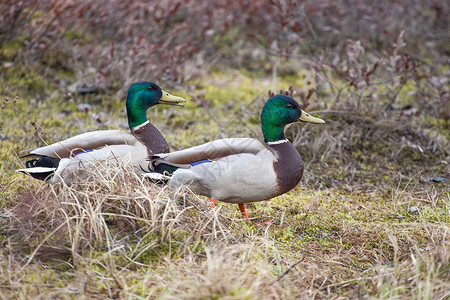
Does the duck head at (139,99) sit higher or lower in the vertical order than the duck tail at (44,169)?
higher

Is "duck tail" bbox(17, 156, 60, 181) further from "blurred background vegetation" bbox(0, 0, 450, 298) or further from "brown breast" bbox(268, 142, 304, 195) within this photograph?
"brown breast" bbox(268, 142, 304, 195)

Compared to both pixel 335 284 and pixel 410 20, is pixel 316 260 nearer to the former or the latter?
pixel 335 284

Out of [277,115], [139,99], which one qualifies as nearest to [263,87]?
[139,99]

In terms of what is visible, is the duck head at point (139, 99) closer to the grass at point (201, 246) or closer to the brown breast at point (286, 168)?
the grass at point (201, 246)

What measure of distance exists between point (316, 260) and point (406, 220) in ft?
3.37

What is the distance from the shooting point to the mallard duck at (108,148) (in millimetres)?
3482

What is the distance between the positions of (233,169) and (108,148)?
979mm

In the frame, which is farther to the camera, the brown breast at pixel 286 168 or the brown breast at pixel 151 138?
the brown breast at pixel 151 138

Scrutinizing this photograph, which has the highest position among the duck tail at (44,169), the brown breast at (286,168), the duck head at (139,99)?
the duck head at (139,99)

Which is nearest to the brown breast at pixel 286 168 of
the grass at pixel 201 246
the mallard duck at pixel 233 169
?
the mallard duck at pixel 233 169

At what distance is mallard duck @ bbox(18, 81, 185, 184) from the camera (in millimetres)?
3482

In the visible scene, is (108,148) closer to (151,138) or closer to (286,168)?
(151,138)

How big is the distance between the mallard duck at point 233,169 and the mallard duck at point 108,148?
12.1 inches

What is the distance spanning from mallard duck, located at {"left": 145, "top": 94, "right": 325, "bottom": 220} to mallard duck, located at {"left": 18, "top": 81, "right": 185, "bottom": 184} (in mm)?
308
